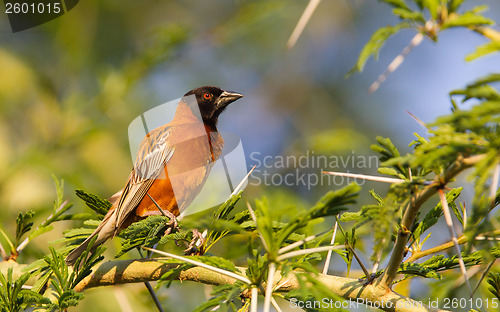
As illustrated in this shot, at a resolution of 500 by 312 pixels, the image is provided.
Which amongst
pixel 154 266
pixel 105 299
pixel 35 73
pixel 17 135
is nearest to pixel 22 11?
pixel 35 73

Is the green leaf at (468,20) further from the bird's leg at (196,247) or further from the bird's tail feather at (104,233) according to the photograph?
the bird's tail feather at (104,233)

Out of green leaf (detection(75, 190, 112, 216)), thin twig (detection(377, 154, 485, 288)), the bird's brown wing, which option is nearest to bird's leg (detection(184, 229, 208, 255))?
green leaf (detection(75, 190, 112, 216))

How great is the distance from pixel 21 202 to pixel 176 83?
12.5 feet

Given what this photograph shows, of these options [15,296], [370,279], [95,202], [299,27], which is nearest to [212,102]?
[95,202]

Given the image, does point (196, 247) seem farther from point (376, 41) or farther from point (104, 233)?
point (376, 41)

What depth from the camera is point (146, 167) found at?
409 centimetres

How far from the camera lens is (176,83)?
24.4 feet

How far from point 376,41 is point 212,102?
360 cm

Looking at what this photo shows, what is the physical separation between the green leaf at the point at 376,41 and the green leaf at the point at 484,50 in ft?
0.59

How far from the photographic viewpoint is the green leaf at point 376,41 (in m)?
1.23

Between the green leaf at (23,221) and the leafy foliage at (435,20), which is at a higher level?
the leafy foliage at (435,20)

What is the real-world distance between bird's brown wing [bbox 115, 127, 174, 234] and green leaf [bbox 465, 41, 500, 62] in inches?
105

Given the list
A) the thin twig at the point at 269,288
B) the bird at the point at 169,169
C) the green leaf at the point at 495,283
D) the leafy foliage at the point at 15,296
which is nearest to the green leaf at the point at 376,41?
the thin twig at the point at 269,288

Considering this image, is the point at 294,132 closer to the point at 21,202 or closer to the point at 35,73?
the point at 35,73
